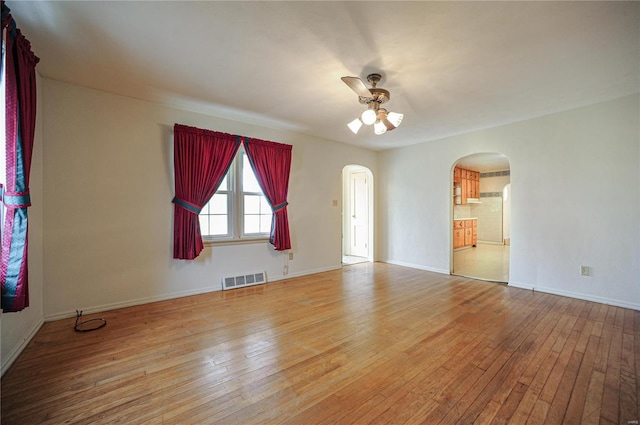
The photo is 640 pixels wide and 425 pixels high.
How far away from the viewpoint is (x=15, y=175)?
2.02 m

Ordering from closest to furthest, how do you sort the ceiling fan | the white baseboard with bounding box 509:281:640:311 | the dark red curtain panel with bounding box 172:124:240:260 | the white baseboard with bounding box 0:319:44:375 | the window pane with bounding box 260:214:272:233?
the white baseboard with bounding box 0:319:44:375 → the ceiling fan → the white baseboard with bounding box 509:281:640:311 → the dark red curtain panel with bounding box 172:124:240:260 → the window pane with bounding box 260:214:272:233

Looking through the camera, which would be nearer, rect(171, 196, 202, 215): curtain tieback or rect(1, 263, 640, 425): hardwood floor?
rect(1, 263, 640, 425): hardwood floor

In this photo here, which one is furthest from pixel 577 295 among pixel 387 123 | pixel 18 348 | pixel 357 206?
pixel 18 348

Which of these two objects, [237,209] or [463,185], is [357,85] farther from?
[463,185]

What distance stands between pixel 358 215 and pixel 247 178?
11.6 ft

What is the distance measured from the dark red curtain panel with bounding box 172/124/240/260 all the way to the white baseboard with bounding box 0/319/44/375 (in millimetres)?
1431

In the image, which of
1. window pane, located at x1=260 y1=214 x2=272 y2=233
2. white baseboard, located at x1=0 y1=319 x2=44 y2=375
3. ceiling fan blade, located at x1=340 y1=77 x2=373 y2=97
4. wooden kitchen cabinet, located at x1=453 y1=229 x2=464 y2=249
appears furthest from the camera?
wooden kitchen cabinet, located at x1=453 y1=229 x2=464 y2=249

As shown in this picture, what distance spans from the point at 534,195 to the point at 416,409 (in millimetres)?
3989

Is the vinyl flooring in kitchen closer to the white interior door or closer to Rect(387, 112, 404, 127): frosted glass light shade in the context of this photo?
the white interior door

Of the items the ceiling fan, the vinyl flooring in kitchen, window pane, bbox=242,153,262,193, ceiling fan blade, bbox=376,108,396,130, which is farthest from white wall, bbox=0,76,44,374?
the vinyl flooring in kitchen

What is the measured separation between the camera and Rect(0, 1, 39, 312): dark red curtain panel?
1.91 meters

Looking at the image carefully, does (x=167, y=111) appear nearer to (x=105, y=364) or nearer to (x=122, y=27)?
(x=122, y=27)

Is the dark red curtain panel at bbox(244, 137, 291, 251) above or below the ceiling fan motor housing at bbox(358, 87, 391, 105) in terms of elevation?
below

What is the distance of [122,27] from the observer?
2107mm
